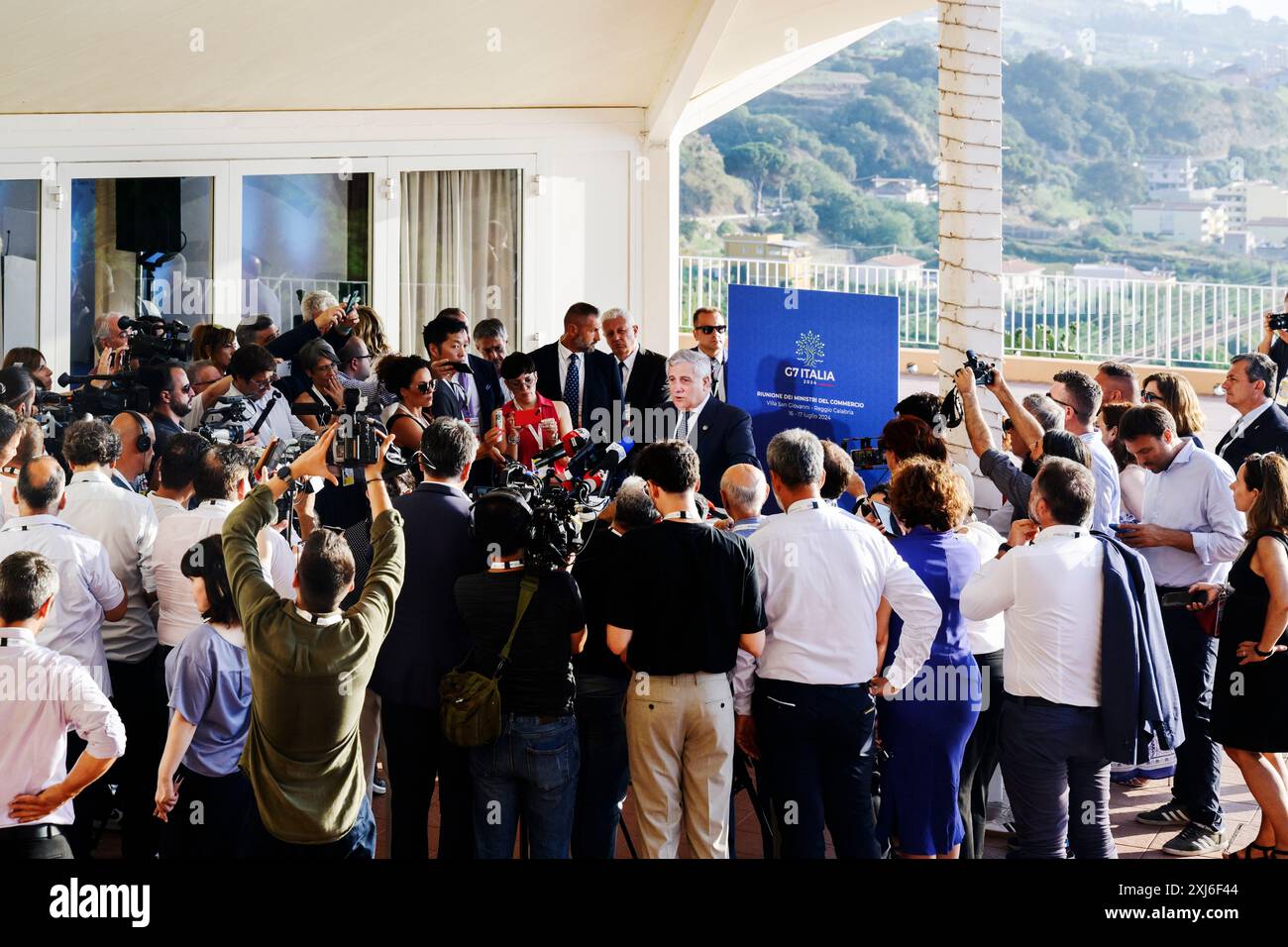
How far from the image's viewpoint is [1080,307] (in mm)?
17250

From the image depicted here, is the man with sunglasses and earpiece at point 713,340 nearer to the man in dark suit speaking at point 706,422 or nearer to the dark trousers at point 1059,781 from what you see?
the man in dark suit speaking at point 706,422

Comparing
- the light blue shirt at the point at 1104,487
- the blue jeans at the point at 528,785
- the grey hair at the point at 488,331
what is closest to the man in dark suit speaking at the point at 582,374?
the grey hair at the point at 488,331

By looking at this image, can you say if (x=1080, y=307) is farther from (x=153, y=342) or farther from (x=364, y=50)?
(x=153, y=342)

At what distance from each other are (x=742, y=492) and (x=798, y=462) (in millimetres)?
257

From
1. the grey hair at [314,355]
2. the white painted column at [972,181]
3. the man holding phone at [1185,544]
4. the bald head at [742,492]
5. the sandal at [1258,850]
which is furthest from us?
the white painted column at [972,181]

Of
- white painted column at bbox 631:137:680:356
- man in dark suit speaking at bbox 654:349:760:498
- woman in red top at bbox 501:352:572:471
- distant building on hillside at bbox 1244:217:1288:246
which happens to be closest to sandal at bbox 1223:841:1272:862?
man in dark suit speaking at bbox 654:349:760:498

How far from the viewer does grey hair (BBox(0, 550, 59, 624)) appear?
3.73 metres

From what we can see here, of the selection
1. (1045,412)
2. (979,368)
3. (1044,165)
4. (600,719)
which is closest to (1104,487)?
(1045,412)

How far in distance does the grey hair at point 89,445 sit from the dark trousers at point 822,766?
2561 millimetres

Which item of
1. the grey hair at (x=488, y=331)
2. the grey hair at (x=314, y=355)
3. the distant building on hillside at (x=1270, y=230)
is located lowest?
the grey hair at (x=314, y=355)

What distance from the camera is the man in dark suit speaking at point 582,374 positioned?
7.62 meters

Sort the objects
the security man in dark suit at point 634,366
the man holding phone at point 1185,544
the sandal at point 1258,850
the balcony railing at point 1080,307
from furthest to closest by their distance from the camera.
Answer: the balcony railing at point 1080,307 → the security man in dark suit at point 634,366 → the man holding phone at point 1185,544 → the sandal at point 1258,850

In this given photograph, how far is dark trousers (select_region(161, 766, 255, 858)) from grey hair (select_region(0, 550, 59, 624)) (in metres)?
0.73

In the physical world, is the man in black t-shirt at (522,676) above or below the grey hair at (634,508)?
below
